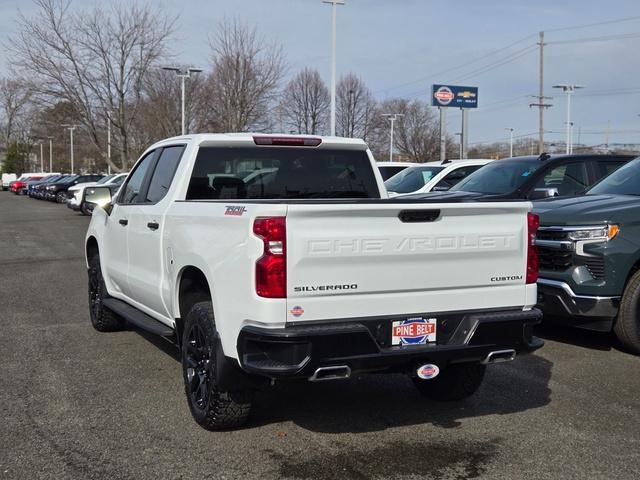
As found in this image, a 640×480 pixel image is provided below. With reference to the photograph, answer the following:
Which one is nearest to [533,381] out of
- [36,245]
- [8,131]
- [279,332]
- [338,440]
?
[338,440]

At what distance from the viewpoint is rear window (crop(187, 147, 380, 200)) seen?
568 cm

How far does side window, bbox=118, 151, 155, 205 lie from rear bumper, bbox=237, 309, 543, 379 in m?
2.78

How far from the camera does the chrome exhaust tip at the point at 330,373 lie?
3992 mm

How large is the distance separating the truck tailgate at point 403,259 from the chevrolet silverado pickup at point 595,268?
2.09 m

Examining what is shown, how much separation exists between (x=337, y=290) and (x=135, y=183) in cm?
324

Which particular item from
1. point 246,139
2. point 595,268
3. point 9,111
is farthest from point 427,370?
point 9,111

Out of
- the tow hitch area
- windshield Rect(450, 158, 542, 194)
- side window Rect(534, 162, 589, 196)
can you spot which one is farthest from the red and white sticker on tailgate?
side window Rect(534, 162, 589, 196)

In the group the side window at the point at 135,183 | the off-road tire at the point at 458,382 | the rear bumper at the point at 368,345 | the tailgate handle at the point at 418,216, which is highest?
the side window at the point at 135,183

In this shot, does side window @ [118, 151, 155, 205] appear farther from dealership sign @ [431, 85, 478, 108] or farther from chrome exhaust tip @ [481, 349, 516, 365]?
dealership sign @ [431, 85, 478, 108]

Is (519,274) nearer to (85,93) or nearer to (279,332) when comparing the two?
(279,332)

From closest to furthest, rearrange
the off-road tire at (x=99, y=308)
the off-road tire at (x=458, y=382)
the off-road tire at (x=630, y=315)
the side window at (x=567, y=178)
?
the off-road tire at (x=458, y=382) → the off-road tire at (x=630, y=315) → the off-road tire at (x=99, y=308) → the side window at (x=567, y=178)

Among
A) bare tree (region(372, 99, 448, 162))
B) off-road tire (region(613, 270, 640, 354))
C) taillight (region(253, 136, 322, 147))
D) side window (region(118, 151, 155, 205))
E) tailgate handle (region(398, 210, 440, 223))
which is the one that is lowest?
off-road tire (region(613, 270, 640, 354))

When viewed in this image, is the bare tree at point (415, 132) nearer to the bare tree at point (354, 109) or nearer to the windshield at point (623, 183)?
the bare tree at point (354, 109)

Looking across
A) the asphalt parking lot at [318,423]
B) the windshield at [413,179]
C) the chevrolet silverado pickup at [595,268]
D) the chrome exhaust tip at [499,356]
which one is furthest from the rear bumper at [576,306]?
the windshield at [413,179]
